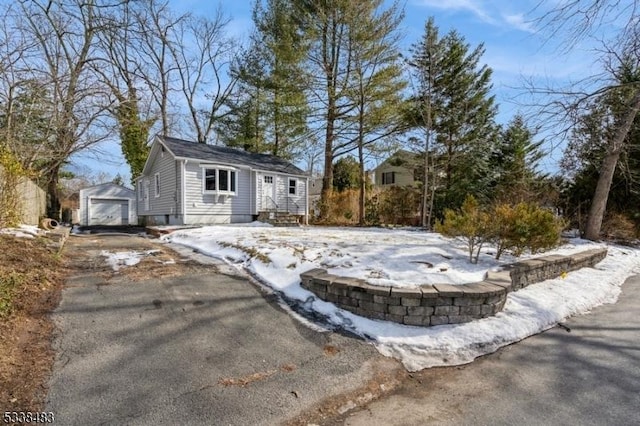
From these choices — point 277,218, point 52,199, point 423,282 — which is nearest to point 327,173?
point 277,218

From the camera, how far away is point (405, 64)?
15.3 metres

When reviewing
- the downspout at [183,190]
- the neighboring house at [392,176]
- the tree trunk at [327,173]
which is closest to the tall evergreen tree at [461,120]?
the tree trunk at [327,173]

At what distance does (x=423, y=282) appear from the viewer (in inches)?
161

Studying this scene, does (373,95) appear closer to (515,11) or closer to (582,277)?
(515,11)

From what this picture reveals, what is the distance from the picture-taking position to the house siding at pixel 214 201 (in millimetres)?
13094

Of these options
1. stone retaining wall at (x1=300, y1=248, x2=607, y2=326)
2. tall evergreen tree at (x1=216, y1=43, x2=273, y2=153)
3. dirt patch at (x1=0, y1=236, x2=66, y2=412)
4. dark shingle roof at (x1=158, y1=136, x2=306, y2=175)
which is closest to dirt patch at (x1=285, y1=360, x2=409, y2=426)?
stone retaining wall at (x1=300, y1=248, x2=607, y2=326)

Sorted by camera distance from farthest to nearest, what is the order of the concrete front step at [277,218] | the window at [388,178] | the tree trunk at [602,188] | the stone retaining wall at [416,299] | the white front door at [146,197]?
the window at [388,178]
the white front door at [146,197]
the concrete front step at [277,218]
the tree trunk at [602,188]
the stone retaining wall at [416,299]

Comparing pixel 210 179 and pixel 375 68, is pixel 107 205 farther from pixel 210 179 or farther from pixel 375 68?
pixel 375 68

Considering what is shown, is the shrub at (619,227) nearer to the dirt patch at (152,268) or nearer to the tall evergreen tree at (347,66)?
the tall evergreen tree at (347,66)

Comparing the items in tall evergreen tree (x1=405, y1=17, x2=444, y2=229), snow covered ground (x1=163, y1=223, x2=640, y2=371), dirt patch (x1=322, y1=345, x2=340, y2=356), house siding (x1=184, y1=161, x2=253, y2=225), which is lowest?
dirt patch (x1=322, y1=345, x2=340, y2=356)

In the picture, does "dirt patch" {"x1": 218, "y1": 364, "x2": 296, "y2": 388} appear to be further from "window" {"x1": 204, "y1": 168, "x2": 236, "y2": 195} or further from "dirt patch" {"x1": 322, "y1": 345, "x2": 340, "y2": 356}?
"window" {"x1": 204, "y1": 168, "x2": 236, "y2": 195}

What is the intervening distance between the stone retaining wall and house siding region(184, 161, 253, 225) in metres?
10.1

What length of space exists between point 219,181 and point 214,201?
0.88 metres

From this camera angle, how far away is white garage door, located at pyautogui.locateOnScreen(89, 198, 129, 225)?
21.2 metres
